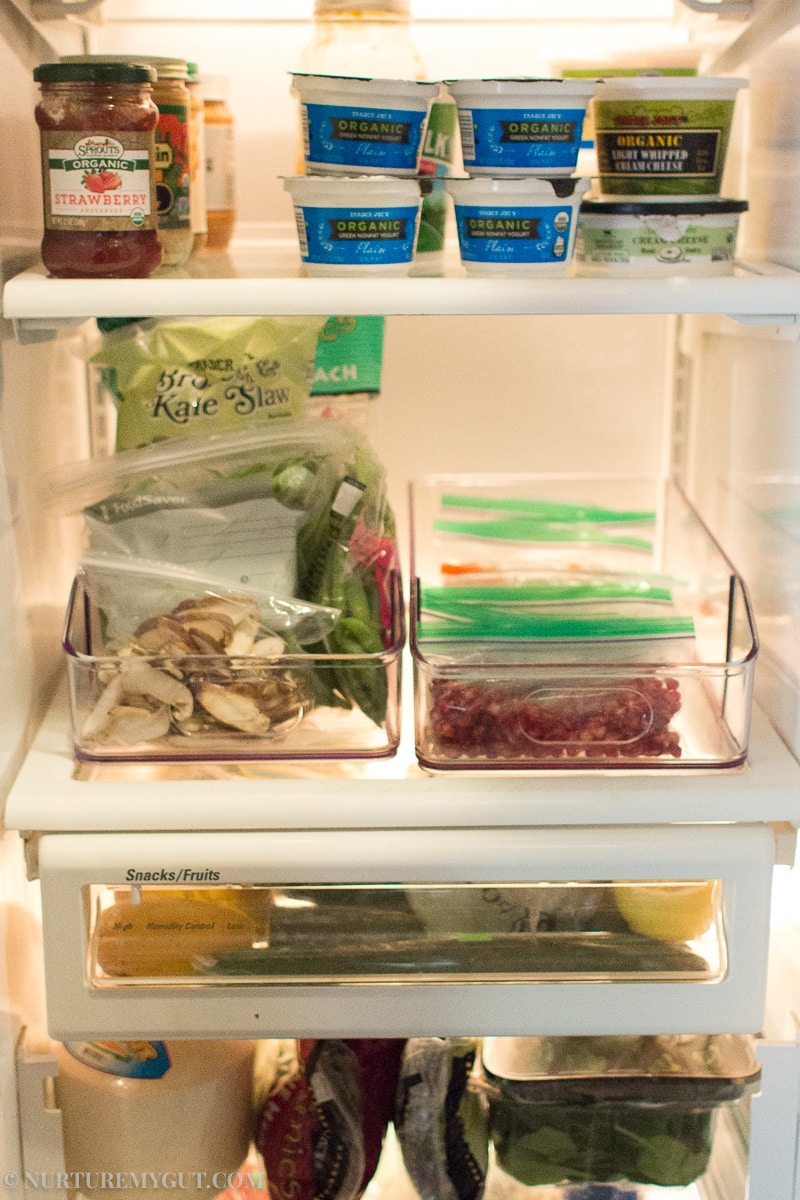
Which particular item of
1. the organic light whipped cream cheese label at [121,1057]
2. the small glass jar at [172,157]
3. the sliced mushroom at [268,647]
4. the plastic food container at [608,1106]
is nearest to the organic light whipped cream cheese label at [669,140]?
the small glass jar at [172,157]

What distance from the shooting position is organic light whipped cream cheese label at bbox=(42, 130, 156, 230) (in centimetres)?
84

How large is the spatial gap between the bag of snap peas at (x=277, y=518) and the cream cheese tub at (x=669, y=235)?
263 mm

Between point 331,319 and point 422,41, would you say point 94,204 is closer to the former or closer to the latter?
point 331,319

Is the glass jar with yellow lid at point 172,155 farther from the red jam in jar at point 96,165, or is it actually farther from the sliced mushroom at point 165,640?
the sliced mushroom at point 165,640

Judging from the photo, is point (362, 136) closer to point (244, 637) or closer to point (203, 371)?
point (203, 371)

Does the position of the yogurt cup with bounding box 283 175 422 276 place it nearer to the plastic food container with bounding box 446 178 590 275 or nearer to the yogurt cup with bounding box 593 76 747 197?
the plastic food container with bounding box 446 178 590 275

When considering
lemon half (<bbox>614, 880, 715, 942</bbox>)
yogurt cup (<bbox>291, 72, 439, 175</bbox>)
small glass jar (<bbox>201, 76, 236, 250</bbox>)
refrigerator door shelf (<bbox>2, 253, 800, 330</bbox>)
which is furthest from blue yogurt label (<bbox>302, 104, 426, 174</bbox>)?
lemon half (<bbox>614, 880, 715, 942</bbox>)

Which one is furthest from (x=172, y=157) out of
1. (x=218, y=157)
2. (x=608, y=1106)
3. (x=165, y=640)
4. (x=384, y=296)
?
(x=608, y=1106)

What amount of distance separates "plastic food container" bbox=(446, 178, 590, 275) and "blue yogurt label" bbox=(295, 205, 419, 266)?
48 mm

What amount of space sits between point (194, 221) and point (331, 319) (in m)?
0.16

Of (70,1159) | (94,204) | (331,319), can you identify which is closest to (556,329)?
(331,319)

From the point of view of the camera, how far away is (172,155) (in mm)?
980

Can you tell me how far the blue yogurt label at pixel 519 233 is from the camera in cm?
89

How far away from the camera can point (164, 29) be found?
4.04 feet
